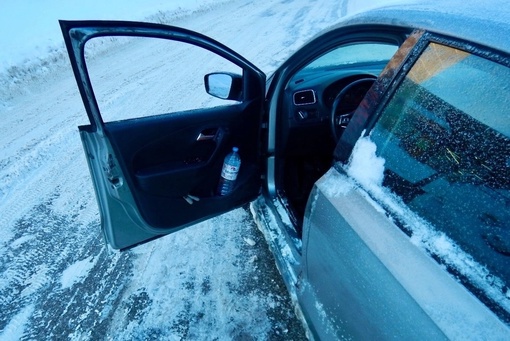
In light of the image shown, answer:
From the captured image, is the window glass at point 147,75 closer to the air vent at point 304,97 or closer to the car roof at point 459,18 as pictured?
the air vent at point 304,97

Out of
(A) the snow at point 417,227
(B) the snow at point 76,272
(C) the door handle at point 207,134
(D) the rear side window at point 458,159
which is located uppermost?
(D) the rear side window at point 458,159

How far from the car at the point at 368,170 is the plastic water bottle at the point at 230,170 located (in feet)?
0.22

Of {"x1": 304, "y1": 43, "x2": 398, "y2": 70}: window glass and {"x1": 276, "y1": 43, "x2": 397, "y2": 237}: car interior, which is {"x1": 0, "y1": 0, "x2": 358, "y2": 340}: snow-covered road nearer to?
{"x1": 276, "y1": 43, "x2": 397, "y2": 237}: car interior

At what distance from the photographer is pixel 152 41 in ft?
24.9

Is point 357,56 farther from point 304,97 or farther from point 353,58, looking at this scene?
point 304,97

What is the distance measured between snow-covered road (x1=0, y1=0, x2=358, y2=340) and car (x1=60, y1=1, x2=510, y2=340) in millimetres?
426

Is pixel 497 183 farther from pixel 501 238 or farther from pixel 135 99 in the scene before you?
pixel 135 99

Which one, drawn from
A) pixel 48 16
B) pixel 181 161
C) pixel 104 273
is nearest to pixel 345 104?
pixel 181 161

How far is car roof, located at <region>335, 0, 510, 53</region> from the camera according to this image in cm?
95

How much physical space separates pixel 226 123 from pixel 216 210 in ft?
1.97

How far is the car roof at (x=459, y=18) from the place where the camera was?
95 cm

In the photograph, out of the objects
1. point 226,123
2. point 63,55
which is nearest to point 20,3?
point 63,55

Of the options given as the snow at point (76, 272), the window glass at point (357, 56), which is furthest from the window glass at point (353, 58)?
the snow at point (76, 272)

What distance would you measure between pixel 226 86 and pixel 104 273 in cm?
161
